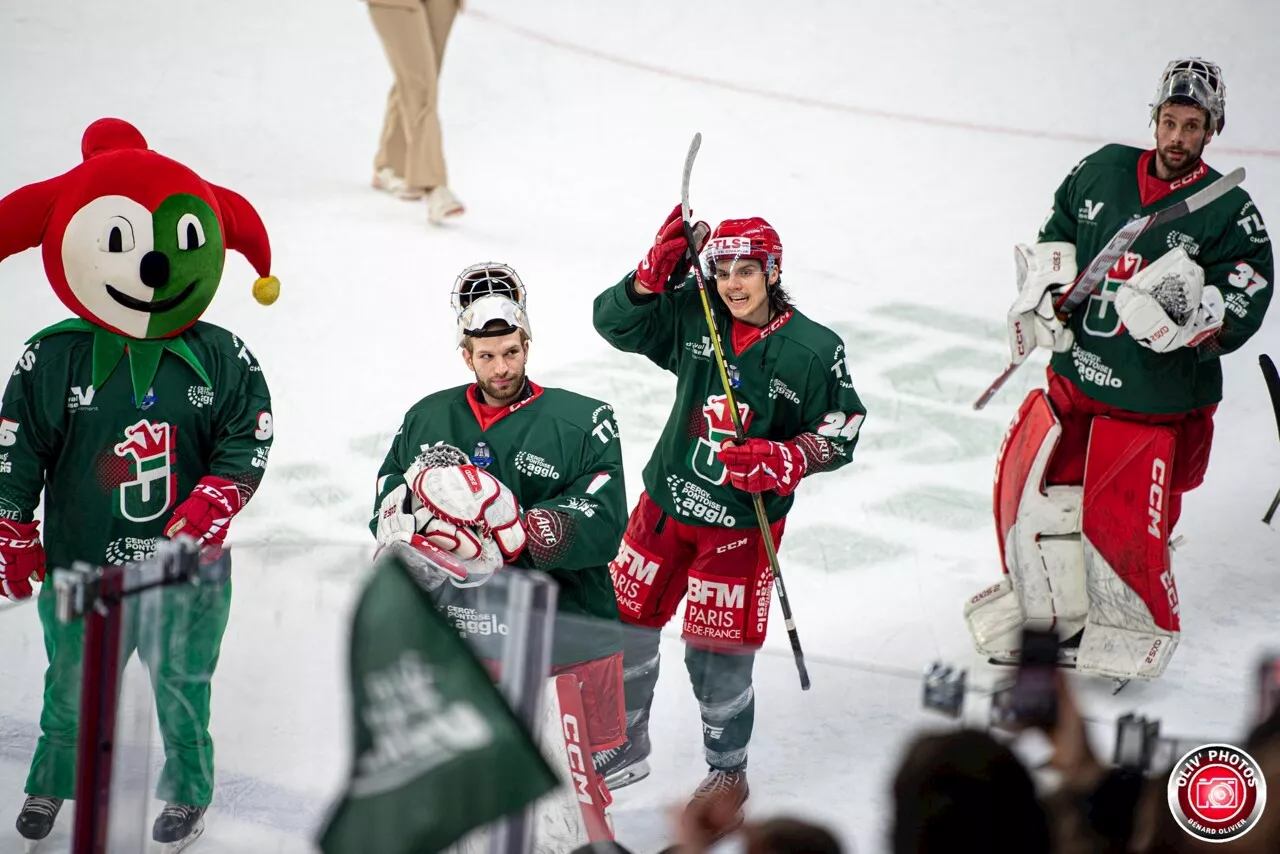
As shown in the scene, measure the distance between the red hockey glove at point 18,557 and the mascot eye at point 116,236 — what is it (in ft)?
1.80

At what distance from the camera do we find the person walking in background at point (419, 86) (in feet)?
21.7

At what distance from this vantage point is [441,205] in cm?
669

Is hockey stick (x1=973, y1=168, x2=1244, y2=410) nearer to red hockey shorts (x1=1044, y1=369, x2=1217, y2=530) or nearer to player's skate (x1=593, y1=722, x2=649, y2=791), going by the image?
red hockey shorts (x1=1044, y1=369, x2=1217, y2=530)

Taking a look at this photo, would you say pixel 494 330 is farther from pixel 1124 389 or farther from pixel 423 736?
pixel 1124 389

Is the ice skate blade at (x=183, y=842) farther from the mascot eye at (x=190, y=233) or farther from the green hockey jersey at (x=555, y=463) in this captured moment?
the mascot eye at (x=190, y=233)

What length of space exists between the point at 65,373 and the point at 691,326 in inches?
49.8

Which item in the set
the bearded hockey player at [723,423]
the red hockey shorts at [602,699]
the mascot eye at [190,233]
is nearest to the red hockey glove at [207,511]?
the mascot eye at [190,233]

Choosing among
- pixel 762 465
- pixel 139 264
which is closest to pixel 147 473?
pixel 139 264

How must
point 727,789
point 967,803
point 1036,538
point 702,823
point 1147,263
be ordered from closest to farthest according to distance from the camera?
point 967,803
point 702,823
point 727,789
point 1147,263
point 1036,538

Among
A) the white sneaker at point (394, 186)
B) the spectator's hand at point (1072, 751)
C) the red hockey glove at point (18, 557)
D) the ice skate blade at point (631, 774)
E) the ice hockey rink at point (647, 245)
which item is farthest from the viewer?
the white sneaker at point (394, 186)

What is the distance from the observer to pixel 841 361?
3426mm

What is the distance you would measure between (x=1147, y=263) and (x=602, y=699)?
7.11 ft

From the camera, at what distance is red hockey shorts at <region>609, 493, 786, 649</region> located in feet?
11.4

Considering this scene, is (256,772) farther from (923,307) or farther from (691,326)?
(923,307)
